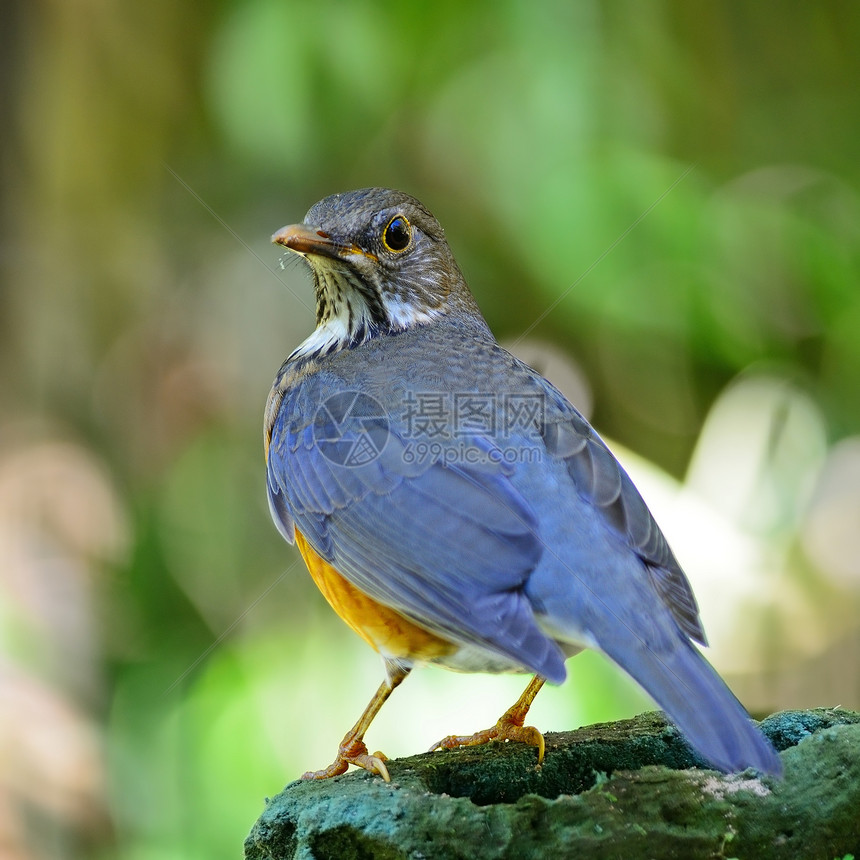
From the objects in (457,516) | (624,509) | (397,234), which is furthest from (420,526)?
(397,234)

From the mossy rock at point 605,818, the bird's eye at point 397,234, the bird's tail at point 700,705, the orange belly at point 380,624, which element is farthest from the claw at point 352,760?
the bird's eye at point 397,234

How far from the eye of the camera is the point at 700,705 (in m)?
2.57

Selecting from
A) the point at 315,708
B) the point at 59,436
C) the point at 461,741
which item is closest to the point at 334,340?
the point at 461,741

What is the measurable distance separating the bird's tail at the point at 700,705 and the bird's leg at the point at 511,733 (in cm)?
63

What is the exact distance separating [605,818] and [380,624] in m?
1.01

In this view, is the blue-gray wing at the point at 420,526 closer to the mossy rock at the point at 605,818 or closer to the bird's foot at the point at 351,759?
the mossy rock at the point at 605,818

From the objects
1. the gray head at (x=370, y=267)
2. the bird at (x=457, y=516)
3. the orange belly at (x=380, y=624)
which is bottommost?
the orange belly at (x=380, y=624)

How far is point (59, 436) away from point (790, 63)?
15.7 feet

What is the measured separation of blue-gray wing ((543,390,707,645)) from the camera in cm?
308

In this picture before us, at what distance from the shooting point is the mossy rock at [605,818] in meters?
2.43

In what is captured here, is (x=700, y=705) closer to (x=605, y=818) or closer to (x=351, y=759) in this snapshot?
(x=605, y=818)

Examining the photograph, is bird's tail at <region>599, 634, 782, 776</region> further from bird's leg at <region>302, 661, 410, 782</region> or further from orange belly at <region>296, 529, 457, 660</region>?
bird's leg at <region>302, 661, 410, 782</region>

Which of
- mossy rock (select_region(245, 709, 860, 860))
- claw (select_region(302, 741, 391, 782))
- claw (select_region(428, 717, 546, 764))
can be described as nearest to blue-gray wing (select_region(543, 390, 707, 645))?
mossy rock (select_region(245, 709, 860, 860))

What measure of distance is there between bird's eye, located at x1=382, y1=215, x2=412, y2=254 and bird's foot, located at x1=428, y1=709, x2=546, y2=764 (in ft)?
6.14
